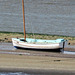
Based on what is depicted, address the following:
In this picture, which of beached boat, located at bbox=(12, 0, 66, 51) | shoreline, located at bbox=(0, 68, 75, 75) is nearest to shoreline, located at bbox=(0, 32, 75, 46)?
beached boat, located at bbox=(12, 0, 66, 51)

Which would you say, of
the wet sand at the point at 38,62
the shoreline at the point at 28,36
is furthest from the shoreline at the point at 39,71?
the shoreline at the point at 28,36

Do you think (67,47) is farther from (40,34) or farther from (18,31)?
(18,31)

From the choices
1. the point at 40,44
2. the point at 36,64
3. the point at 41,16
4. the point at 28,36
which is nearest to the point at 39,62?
the point at 36,64

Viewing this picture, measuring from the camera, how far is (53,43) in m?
17.7

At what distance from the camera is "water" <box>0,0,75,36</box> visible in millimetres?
25906

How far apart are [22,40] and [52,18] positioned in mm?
7898

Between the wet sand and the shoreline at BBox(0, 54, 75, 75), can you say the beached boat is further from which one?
the shoreline at BBox(0, 54, 75, 75)

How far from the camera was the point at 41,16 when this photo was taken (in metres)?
26.8

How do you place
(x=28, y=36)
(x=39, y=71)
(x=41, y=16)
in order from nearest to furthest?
(x=39, y=71), (x=28, y=36), (x=41, y=16)

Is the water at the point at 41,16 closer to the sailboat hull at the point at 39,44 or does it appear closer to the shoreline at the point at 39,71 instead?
the sailboat hull at the point at 39,44

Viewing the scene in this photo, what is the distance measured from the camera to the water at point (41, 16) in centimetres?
2591

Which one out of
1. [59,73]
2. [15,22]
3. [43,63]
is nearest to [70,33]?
[15,22]

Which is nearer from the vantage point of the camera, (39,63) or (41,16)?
(39,63)

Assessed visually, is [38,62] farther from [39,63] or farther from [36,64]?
[36,64]
